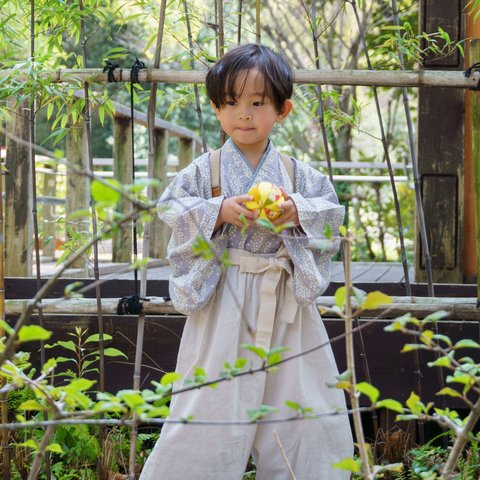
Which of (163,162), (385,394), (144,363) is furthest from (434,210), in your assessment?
(163,162)

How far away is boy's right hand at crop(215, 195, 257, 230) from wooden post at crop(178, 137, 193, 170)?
4774 millimetres

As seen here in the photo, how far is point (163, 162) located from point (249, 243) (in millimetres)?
3973

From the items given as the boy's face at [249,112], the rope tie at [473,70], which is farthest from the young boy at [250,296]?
the rope tie at [473,70]

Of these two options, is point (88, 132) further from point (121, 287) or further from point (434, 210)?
point (434, 210)

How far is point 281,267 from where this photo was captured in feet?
7.88

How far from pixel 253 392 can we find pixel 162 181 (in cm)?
393

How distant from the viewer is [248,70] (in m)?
2.34

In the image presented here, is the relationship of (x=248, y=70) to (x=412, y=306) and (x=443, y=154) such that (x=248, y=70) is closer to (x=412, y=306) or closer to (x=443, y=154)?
(x=412, y=306)

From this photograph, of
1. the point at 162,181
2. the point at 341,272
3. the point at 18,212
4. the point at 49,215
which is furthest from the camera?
the point at 49,215

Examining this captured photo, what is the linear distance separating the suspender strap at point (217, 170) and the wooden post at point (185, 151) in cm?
455

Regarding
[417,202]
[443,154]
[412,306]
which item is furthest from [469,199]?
[412,306]

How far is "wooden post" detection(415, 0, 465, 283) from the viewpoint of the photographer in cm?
427

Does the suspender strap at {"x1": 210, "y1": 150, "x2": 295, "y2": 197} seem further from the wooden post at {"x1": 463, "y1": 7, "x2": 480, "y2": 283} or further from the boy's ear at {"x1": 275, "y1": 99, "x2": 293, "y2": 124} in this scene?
the wooden post at {"x1": 463, "y1": 7, "x2": 480, "y2": 283}

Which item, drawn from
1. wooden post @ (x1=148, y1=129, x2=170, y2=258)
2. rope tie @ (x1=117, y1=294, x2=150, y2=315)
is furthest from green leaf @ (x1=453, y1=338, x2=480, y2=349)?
wooden post @ (x1=148, y1=129, x2=170, y2=258)
